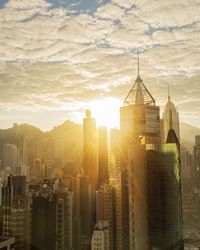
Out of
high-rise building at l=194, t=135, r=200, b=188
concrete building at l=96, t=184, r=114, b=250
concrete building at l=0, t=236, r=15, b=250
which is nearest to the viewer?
concrete building at l=0, t=236, r=15, b=250

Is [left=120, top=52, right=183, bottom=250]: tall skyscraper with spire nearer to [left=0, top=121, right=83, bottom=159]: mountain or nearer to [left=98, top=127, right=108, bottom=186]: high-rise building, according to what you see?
[left=98, top=127, right=108, bottom=186]: high-rise building

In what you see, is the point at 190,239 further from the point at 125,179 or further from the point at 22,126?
the point at 22,126

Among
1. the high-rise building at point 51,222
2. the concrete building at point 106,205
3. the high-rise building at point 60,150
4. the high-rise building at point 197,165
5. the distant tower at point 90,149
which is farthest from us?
the high-rise building at point 197,165

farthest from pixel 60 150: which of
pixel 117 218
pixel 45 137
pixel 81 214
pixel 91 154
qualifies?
pixel 117 218

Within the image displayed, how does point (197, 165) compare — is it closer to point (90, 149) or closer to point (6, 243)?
point (90, 149)

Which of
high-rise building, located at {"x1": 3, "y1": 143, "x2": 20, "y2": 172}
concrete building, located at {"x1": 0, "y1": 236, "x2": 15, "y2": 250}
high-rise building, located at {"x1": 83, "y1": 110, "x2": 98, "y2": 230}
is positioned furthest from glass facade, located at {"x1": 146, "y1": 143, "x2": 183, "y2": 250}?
high-rise building, located at {"x1": 3, "y1": 143, "x2": 20, "y2": 172}

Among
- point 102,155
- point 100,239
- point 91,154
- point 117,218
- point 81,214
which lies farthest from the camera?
point 91,154

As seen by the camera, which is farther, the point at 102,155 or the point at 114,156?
the point at 102,155

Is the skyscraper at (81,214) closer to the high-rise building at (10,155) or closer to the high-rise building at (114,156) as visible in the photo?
the high-rise building at (114,156)

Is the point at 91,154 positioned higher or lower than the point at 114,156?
higher

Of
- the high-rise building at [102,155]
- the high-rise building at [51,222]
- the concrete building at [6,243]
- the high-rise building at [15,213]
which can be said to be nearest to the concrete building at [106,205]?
the high-rise building at [51,222]
